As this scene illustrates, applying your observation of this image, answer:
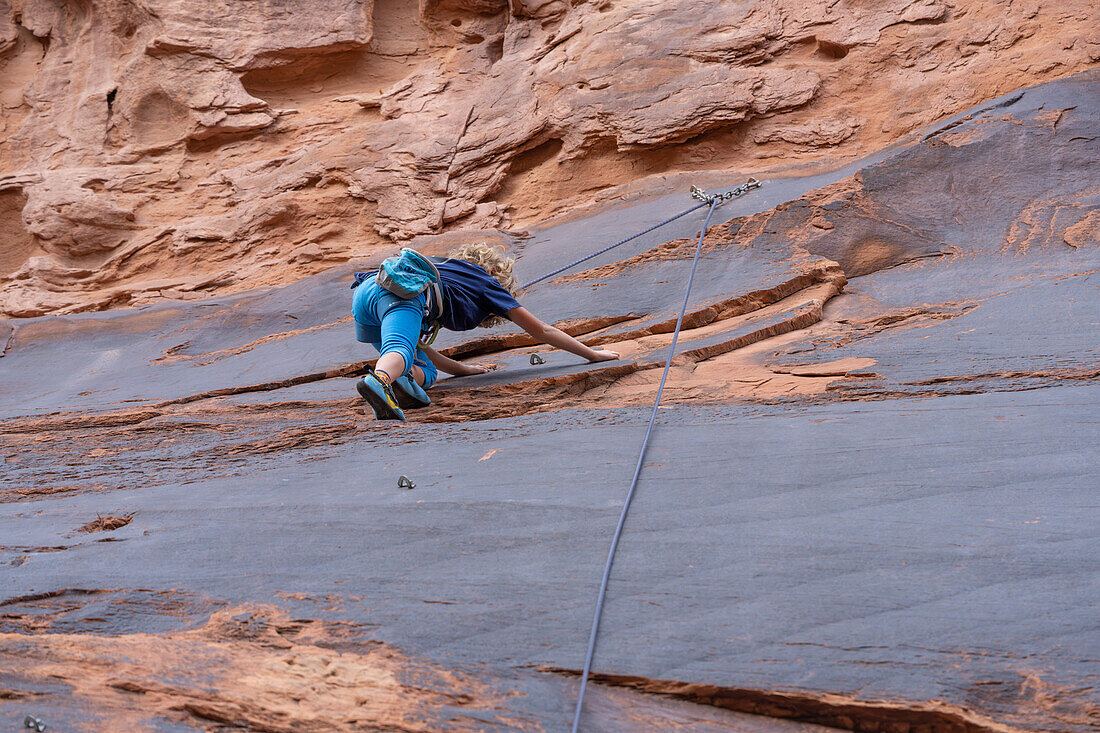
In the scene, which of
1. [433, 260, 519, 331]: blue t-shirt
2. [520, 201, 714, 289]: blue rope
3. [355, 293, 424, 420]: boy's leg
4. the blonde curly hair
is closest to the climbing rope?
[520, 201, 714, 289]: blue rope

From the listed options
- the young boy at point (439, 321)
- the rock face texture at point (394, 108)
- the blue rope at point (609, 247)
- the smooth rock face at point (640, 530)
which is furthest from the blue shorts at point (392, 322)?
the rock face texture at point (394, 108)

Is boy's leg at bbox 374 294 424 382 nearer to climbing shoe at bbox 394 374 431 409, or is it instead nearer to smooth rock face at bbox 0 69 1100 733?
climbing shoe at bbox 394 374 431 409

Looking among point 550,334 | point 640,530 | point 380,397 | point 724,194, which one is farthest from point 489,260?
point 724,194

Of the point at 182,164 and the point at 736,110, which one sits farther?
the point at 182,164

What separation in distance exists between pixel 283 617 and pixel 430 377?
228cm

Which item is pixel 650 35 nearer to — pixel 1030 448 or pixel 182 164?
pixel 182 164

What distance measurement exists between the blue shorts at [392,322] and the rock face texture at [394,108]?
338cm

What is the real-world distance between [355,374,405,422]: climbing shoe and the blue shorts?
12cm

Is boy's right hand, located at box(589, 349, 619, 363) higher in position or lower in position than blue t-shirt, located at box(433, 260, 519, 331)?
lower

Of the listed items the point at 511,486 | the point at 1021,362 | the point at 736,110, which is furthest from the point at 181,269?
the point at 1021,362

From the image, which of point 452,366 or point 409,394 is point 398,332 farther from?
point 452,366

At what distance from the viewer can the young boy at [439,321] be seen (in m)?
3.53

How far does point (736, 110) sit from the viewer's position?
6.80 m

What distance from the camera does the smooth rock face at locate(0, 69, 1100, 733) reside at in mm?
1580
